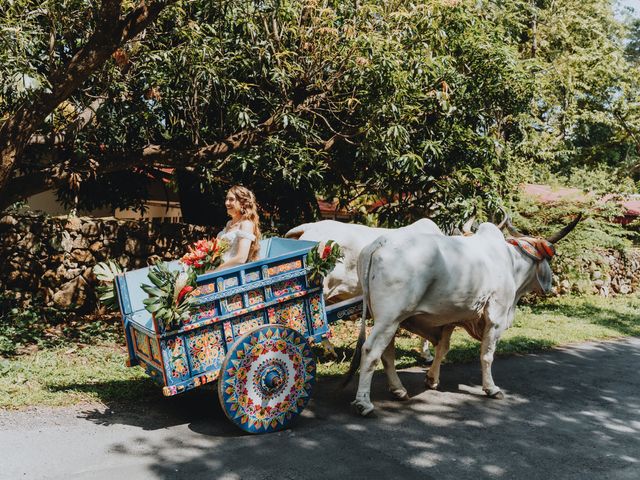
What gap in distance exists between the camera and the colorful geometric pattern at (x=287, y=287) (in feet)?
15.5

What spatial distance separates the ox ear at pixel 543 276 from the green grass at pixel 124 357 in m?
1.39

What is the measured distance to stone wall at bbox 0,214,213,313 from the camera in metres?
8.66

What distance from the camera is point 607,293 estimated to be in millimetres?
13742

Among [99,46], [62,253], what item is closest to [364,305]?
[99,46]

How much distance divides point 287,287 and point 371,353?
0.93 m

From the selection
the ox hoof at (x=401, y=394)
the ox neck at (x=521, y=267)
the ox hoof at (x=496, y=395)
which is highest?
the ox neck at (x=521, y=267)

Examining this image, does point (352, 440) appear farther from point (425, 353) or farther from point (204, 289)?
point (425, 353)

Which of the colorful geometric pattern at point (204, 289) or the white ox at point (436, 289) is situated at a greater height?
the colorful geometric pattern at point (204, 289)

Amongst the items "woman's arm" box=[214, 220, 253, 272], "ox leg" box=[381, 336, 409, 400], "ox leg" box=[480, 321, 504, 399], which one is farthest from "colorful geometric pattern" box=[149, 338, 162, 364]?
"ox leg" box=[480, 321, 504, 399]

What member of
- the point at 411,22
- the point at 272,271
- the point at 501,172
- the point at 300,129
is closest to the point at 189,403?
the point at 272,271

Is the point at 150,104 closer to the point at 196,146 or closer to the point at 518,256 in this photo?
the point at 196,146

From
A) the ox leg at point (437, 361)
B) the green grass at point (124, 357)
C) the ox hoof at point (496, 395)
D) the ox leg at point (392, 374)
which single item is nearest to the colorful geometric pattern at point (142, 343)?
the green grass at point (124, 357)

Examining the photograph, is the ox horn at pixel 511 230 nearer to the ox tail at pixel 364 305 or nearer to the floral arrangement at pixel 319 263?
the ox tail at pixel 364 305

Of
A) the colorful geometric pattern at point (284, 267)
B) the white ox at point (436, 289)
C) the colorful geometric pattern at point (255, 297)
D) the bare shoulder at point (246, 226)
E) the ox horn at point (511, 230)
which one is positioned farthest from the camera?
the ox horn at point (511, 230)
